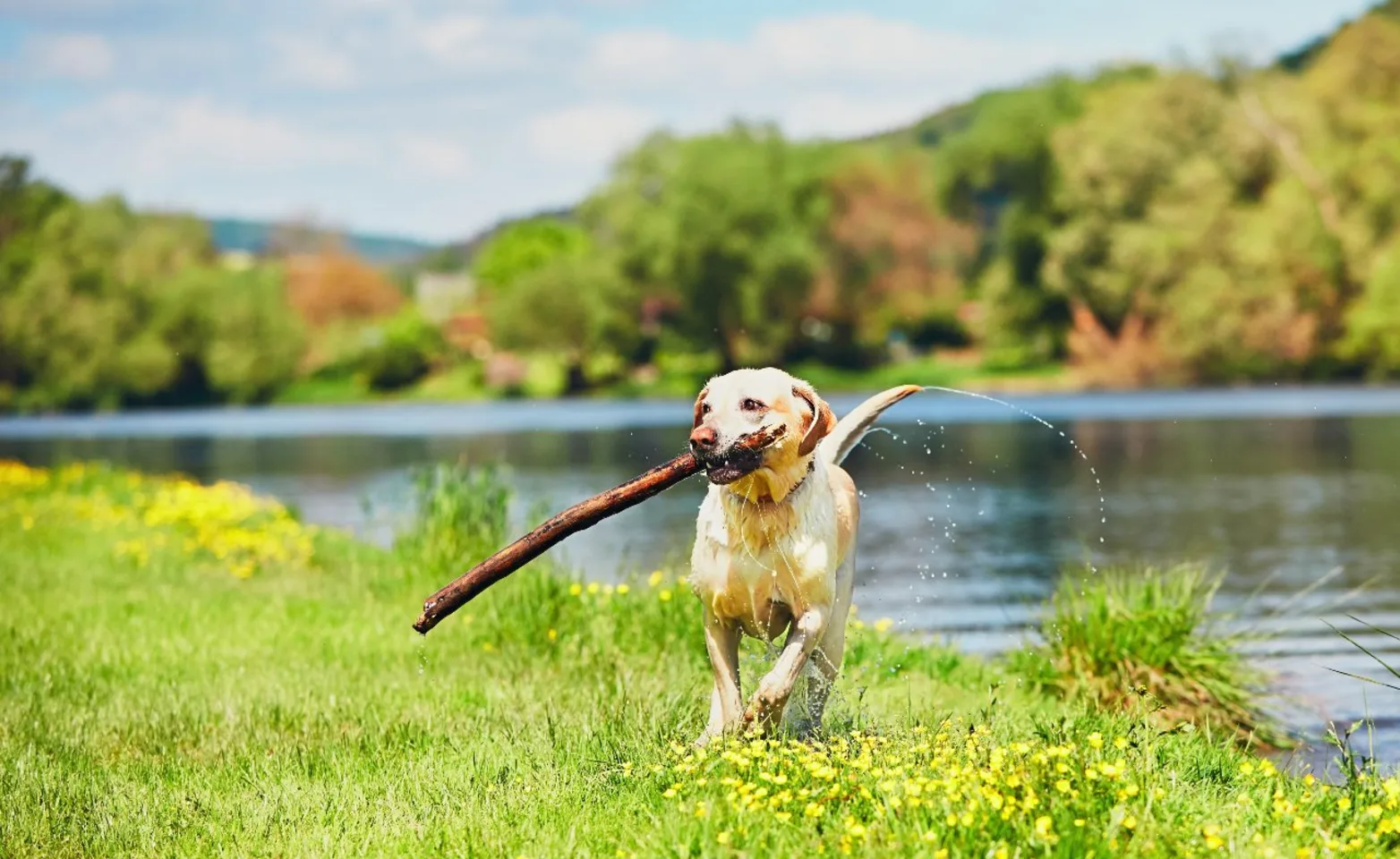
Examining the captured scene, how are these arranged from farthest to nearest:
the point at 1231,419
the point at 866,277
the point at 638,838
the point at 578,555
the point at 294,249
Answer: the point at 294,249 → the point at 866,277 → the point at 1231,419 → the point at 578,555 → the point at 638,838

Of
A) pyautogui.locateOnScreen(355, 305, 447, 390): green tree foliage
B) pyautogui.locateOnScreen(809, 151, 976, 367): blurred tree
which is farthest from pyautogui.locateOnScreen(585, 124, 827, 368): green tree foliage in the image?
pyautogui.locateOnScreen(355, 305, 447, 390): green tree foliage

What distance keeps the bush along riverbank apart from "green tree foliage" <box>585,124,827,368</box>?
2637 inches

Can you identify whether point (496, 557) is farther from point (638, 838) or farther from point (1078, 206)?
point (1078, 206)

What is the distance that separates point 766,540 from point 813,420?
0.60m

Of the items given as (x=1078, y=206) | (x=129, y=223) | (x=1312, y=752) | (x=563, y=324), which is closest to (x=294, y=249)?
(x=129, y=223)

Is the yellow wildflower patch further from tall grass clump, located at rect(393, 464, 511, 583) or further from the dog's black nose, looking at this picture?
the dog's black nose

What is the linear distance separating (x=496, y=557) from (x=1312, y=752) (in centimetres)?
574

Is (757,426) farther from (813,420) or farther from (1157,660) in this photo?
(1157,660)

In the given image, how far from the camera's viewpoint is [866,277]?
292ft

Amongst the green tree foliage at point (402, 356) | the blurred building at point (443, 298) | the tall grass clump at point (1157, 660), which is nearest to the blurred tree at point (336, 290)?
the blurred building at point (443, 298)

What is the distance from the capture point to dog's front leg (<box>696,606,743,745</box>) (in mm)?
7227

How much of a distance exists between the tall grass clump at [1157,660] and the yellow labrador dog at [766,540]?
142 inches

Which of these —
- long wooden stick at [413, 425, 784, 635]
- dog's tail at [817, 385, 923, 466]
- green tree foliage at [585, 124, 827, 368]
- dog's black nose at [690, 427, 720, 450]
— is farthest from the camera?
green tree foliage at [585, 124, 827, 368]

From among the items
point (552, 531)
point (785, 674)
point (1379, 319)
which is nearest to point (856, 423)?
point (785, 674)
